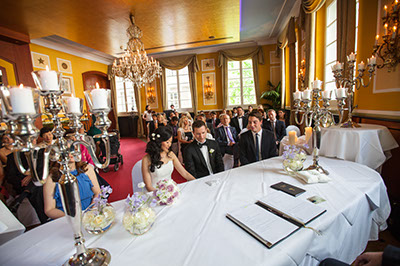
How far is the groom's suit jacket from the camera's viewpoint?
259cm

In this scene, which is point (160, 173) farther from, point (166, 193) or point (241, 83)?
point (241, 83)

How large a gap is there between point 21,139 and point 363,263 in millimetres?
1466

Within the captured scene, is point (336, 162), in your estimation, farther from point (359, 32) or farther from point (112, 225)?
point (359, 32)

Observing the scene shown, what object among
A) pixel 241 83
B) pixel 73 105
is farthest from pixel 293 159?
pixel 241 83

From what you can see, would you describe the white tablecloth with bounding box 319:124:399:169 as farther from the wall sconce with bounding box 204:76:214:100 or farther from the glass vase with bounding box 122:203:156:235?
the wall sconce with bounding box 204:76:214:100

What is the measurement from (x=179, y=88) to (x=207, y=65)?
2018 mm

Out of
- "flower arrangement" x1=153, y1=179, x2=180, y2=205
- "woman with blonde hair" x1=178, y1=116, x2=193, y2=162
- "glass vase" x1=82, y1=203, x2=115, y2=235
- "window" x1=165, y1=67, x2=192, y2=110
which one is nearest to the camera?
"glass vase" x1=82, y1=203, x2=115, y2=235

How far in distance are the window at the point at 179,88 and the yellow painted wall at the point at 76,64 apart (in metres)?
3.77

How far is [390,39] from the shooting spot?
7.86 feet

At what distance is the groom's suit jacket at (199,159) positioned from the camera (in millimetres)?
2588

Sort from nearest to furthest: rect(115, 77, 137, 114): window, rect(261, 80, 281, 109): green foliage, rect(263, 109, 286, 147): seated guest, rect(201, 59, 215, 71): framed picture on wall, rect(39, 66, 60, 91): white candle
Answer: rect(39, 66, 60, 91): white candle, rect(263, 109, 286, 147): seated guest, rect(261, 80, 281, 109): green foliage, rect(201, 59, 215, 71): framed picture on wall, rect(115, 77, 137, 114): window

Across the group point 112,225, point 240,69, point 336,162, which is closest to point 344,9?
point 336,162

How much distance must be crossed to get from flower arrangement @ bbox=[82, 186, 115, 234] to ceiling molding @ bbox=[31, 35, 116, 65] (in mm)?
8317

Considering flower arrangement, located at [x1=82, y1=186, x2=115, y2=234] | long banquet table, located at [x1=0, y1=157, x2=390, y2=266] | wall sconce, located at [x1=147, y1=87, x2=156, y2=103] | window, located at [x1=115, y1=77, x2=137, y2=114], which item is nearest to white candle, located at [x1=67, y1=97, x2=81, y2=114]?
flower arrangement, located at [x1=82, y1=186, x2=115, y2=234]
